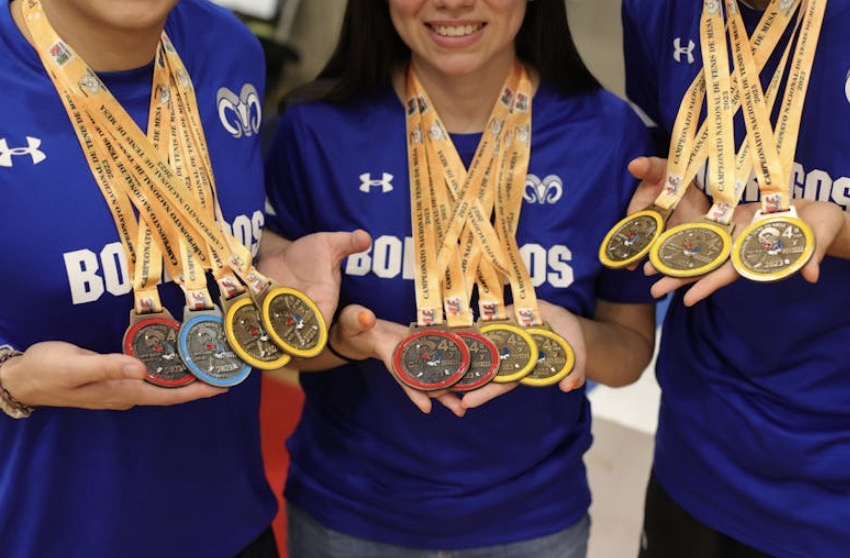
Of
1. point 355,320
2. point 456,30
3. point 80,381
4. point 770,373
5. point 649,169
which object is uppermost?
point 456,30

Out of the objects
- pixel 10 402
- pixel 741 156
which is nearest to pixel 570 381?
pixel 741 156

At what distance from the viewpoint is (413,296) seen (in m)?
1.89

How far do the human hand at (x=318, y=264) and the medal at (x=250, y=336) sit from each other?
0.39 feet

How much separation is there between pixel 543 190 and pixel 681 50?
36cm

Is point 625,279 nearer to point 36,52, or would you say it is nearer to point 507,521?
point 507,521

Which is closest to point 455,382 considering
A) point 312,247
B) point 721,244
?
point 312,247

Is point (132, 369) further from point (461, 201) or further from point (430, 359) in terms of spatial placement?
point (461, 201)

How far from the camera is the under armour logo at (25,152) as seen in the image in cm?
144

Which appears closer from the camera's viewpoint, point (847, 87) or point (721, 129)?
point (847, 87)

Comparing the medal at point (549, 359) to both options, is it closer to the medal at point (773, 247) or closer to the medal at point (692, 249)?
the medal at point (692, 249)

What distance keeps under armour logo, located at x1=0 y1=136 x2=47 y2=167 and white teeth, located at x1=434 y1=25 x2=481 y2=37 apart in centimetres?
73

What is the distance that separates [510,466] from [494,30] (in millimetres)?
818

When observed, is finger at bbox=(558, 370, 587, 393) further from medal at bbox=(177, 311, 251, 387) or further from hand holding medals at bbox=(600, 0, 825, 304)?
medal at bbox=(177, 311, 251, 387)

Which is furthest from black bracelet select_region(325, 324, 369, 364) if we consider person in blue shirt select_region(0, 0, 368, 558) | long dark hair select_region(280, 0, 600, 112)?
Answer: long dark hair select_region(280, 0, 600, 112)
